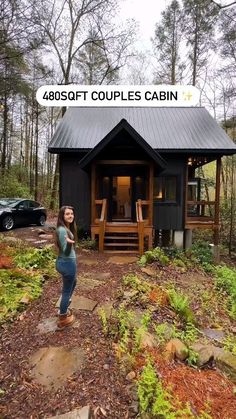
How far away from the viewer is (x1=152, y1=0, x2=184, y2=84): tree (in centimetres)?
2048

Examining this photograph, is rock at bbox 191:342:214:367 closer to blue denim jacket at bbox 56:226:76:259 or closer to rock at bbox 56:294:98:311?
rock at bbox 56:294:98:311

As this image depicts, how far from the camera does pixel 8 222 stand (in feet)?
45.4

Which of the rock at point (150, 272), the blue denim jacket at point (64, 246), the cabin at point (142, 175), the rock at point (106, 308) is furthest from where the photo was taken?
the cabin at point (142, 175)

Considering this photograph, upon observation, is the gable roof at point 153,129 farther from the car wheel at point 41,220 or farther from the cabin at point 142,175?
the car wheel at point 41,220

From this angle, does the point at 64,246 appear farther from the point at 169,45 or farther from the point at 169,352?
the point at 169,45

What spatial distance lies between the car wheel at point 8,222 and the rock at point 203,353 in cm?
1098

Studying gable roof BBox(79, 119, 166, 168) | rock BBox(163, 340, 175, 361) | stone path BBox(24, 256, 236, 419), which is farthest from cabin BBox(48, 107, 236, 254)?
rock BBox(163, 340, 175, 361)

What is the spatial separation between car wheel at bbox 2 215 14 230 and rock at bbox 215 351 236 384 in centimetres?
1126

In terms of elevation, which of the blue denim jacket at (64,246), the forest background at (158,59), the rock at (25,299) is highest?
the forest background at (158,59)

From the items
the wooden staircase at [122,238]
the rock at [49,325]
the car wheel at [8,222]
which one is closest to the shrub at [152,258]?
the wooden staircase at [122,238]

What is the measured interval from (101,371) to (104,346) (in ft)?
1.60

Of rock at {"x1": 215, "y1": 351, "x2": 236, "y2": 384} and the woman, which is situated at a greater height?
the woman

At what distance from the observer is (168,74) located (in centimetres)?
2206

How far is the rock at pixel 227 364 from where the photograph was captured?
397 cm
